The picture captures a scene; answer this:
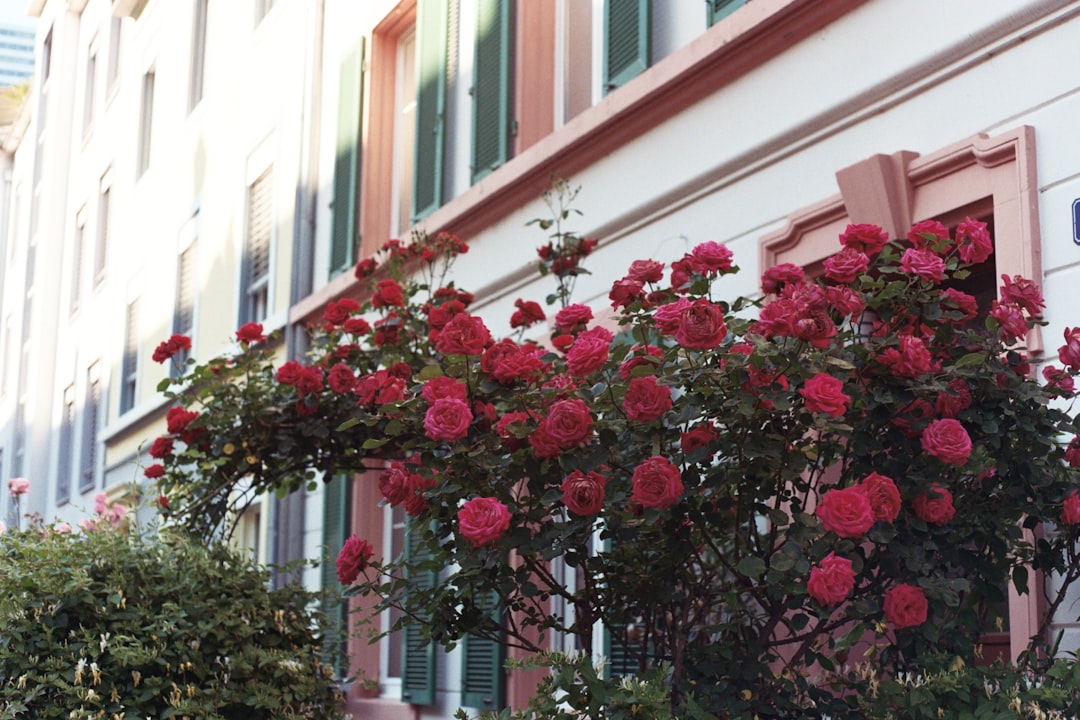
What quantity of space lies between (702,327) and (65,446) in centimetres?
2107

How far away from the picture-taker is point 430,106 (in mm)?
10492

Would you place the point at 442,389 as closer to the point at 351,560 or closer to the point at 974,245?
A: the point at 351,560

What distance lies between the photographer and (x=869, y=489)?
3.81 metres

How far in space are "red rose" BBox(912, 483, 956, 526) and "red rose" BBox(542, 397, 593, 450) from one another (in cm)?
91

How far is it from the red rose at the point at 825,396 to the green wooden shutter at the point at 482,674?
4.90m

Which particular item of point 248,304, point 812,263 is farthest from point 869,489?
point 248,304

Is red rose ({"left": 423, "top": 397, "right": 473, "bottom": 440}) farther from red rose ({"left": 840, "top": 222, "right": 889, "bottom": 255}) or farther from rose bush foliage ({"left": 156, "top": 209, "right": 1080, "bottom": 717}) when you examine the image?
red rose ({"left": 840, "top": 222, "right": 889, "bottom": 255})

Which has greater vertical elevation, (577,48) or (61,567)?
(577,48)

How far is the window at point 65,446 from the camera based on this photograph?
2273 cm

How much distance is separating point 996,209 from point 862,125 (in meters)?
1.01

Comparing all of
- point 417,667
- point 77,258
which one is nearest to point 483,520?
point 417,667

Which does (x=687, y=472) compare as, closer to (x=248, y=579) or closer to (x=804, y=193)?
(x=804, y=193)

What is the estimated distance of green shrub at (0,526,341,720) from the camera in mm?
5816

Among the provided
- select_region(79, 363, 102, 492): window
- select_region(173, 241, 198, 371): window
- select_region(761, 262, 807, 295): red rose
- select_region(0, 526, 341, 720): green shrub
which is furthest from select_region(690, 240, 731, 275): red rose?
select_region(79, 363, 102, 492): window
